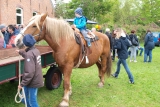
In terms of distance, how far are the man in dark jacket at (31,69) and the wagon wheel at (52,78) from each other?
1.45m

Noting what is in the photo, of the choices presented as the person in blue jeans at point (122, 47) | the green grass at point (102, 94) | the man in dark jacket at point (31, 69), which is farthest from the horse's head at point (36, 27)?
the person in blue jeans at point (122, 47)

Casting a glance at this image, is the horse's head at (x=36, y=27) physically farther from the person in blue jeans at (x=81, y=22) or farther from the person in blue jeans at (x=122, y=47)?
the person in blue jeans at (x=122, y=47)

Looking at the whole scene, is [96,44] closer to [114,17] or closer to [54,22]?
[54,22]

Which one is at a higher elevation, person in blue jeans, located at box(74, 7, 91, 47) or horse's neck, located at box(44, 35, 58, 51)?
person in blue jeans, located at box(74, 7, 91, 47)

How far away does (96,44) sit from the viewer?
198 inches

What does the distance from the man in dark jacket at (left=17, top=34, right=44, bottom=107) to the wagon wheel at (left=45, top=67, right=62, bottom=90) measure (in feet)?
4.77

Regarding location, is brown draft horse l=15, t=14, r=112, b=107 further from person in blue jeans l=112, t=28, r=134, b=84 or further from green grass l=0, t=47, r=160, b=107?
person in blue jeans l=112, t=28, r=134, b=84

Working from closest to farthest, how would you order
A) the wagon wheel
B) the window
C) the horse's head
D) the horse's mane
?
the horse's head < the horse's mane < the wagon wheel < the window

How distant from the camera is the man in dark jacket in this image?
2893 millimetres

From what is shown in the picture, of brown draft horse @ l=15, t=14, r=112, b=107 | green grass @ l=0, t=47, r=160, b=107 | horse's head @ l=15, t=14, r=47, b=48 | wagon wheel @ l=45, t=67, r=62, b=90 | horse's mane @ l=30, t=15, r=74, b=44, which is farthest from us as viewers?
wagon wheel @ l=45, t=67, r=62, b=90

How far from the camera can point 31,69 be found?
2895 mm

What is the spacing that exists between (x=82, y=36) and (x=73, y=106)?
172 centimetres

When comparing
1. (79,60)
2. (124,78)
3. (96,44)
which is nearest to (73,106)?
(79,60)

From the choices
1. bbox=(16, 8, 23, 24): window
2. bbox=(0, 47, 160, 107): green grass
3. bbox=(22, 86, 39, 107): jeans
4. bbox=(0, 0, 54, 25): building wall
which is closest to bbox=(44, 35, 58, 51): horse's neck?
bbox=(22, 86, 39, 107): jeans
